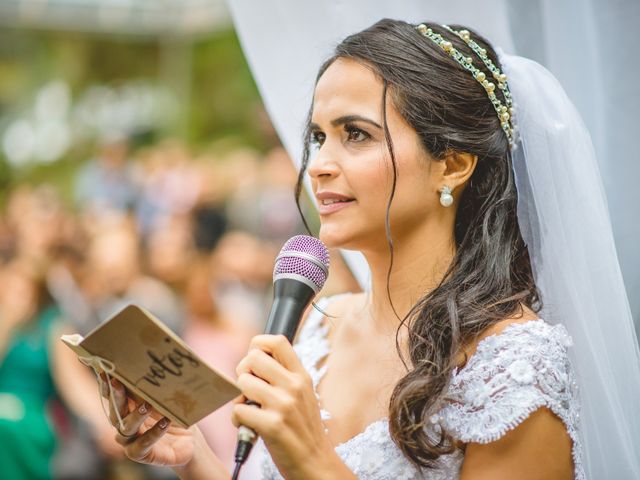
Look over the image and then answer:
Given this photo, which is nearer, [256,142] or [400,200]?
[400,200]

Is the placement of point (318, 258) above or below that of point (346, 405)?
above

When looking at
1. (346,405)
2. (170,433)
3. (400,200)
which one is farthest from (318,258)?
(170,433)

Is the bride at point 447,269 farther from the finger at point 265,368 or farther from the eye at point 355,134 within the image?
the finger at point 265,368

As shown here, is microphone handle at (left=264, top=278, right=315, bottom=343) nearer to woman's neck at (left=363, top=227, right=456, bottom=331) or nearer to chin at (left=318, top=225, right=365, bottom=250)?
chin at (left=318, top=225, right=365, bottom=250)

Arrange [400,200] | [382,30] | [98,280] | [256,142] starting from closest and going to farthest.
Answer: [400,200] → [382,30] → [98,280] → [256,142]

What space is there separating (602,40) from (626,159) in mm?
352

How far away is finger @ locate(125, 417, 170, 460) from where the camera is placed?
1929 mm

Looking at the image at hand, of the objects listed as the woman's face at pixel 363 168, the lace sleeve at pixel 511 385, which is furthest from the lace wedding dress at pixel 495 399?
the woman's face at pixel 363 168

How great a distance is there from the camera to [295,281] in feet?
6.02

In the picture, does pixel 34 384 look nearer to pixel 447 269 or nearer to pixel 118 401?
pixel 118 401

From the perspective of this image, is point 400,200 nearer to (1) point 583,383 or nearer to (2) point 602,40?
(1) point 583,383

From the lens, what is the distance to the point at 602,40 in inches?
91.7

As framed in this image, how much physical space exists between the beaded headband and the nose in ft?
1.42

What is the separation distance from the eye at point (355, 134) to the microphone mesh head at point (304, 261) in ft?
0.98
